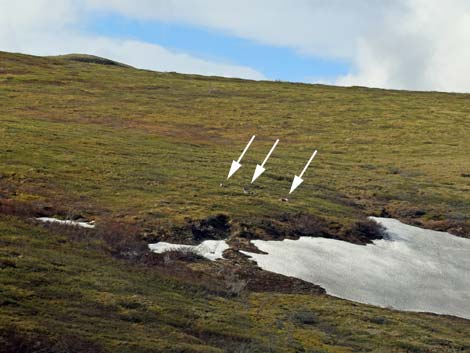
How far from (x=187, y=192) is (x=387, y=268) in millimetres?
15634

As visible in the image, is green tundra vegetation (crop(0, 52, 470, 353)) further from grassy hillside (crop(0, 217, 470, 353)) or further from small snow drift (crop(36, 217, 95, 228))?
small snow drift (crop(36, 217, 95, 228))

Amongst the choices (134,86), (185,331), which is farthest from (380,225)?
(134,86)

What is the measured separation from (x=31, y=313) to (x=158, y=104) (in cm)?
8771

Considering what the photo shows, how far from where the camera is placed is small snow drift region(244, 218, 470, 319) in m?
38.0

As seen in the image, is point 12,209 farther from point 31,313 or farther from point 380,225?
point 380,225

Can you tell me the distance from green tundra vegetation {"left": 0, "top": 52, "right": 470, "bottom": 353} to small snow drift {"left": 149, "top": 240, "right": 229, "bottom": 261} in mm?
1206

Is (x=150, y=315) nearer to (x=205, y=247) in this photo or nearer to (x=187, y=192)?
(x=205, y=247)

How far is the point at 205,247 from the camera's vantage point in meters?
41.0

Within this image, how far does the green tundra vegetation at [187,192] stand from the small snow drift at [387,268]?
8.73 feet

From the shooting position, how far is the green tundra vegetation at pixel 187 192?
86.6 ft

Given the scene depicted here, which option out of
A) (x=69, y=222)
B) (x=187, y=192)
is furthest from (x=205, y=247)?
(x=187, y=192)

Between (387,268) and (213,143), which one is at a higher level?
(213,143)

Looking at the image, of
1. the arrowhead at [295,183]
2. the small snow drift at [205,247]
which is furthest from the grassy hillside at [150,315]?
the arrowhead at [295,183]

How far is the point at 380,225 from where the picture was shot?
5075 cm
